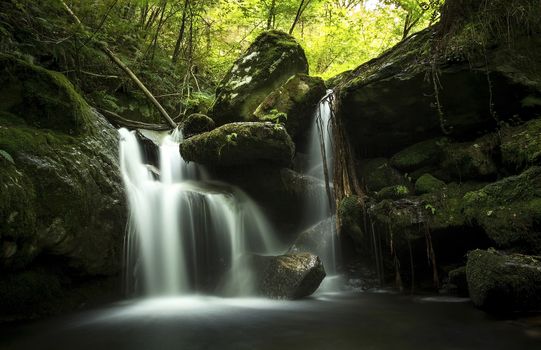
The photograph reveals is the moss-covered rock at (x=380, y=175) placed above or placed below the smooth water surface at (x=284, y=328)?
above

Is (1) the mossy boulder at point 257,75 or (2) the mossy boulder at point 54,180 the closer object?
(2) the mossy boulder at point 54,180

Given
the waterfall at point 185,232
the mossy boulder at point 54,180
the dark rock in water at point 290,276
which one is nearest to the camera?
the mossy boulder at point 54,180

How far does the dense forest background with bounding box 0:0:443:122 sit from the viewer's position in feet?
25.1

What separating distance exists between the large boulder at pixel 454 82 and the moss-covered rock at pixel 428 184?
36.7 inches

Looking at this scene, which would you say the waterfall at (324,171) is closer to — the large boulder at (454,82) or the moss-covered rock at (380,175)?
the large boulder at (454,82)

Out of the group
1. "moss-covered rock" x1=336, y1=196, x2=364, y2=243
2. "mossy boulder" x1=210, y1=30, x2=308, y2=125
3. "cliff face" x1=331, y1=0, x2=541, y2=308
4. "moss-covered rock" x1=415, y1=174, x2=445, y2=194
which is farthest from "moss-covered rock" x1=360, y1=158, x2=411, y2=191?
"mossy boulder" x1=210, y1=30, x2=308, y2=125

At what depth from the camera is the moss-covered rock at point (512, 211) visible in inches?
178

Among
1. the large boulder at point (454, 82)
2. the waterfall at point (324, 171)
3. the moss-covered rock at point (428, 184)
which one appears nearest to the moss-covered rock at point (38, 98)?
the waterfall at point (324, 171)

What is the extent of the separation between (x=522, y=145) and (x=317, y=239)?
11.5 ft

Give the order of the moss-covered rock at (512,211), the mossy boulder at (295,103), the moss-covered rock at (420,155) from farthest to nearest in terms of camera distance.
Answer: the mossy boulder at (295,103) < the moss-covered rock at (420,155) < the moss-covered rock at (512,211)

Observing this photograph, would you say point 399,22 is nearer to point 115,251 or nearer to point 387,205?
point 387,205

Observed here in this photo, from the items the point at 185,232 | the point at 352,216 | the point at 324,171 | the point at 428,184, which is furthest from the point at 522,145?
the point at 185,232

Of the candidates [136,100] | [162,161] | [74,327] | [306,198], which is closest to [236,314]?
[74,327]

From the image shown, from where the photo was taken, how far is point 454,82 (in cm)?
629
